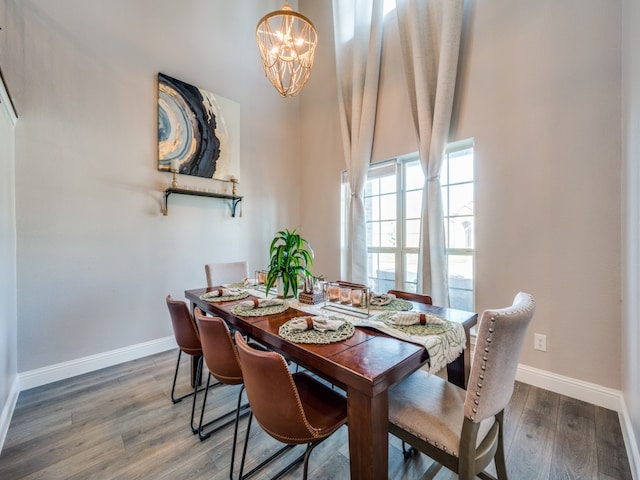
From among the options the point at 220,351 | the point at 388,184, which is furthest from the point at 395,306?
the point at 388,184

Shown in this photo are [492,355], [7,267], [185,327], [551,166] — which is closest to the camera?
[492,355]

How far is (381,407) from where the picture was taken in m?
0.97

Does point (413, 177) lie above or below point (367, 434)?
above

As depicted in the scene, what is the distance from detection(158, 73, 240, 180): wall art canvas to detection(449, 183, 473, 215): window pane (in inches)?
101

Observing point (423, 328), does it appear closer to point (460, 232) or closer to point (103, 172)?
point (460, 232)

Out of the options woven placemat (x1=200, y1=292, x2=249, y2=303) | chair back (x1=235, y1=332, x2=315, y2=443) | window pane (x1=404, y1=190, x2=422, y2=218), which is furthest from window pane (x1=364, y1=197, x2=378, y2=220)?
chair back (x1=235, y1=332, x2=315, y2=443)

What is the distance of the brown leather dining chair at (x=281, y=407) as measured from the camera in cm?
97

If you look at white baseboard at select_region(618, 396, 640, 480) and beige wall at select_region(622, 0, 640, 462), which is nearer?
white baseboard at select_region(618, 396, 640, 480)

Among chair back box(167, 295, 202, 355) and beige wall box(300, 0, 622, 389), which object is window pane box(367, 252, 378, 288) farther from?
chair back box(167, 295, 202, 355)

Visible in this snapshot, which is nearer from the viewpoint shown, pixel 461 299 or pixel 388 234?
pixel 461 299

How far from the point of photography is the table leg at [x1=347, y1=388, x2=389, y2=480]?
0.94 m

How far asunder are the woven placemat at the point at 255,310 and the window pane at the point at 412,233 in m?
1.84

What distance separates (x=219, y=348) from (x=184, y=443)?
0.74 meters

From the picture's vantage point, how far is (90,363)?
246 centimetres
